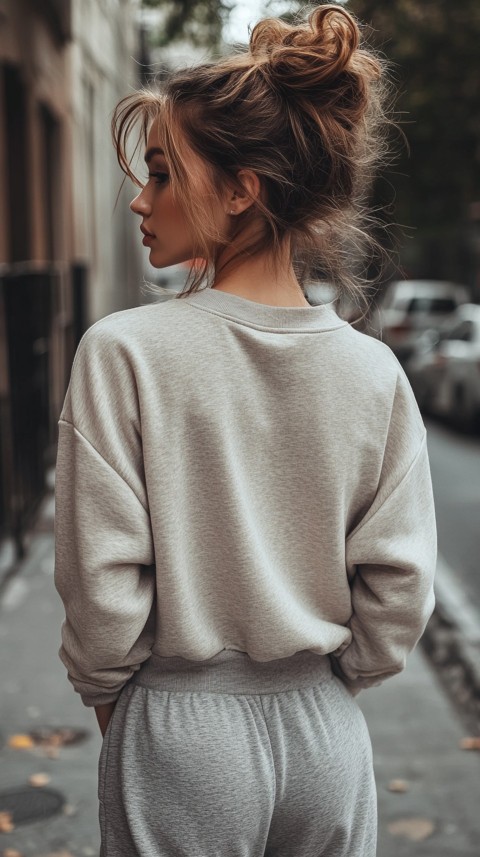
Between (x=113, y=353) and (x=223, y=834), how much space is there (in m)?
0.71

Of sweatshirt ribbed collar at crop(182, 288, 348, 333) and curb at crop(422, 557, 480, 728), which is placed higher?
sweatshirt ribbed collar at crop(182, 288, 348, 333)

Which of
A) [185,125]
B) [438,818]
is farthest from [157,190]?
[438,818]

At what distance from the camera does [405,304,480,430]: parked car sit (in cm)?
1373

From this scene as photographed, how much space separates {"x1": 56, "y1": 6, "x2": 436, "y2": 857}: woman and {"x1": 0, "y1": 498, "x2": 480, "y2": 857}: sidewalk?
1.96m

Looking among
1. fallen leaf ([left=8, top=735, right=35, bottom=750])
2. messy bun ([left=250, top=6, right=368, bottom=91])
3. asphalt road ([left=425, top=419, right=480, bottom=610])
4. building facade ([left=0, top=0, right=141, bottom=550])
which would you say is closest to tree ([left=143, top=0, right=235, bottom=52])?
building facade ([left=0, top=0, right=141, bottom=550])

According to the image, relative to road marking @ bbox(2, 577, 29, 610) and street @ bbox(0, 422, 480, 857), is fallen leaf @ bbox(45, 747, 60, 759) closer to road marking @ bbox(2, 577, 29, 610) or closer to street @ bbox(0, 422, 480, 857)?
street @ bbox(0, 422, 480, 857)

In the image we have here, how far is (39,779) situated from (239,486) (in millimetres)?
2646

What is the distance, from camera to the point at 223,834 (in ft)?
5.20

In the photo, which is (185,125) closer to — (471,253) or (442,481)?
(442,481)

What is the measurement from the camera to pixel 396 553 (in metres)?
1.69

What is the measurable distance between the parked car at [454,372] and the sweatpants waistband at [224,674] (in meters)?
12.1

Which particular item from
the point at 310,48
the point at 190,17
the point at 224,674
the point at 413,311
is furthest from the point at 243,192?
the point at 413,311

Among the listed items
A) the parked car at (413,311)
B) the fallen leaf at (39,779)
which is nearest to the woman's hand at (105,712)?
the fallen leaf at (39,779)

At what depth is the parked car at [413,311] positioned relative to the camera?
2108 cm
